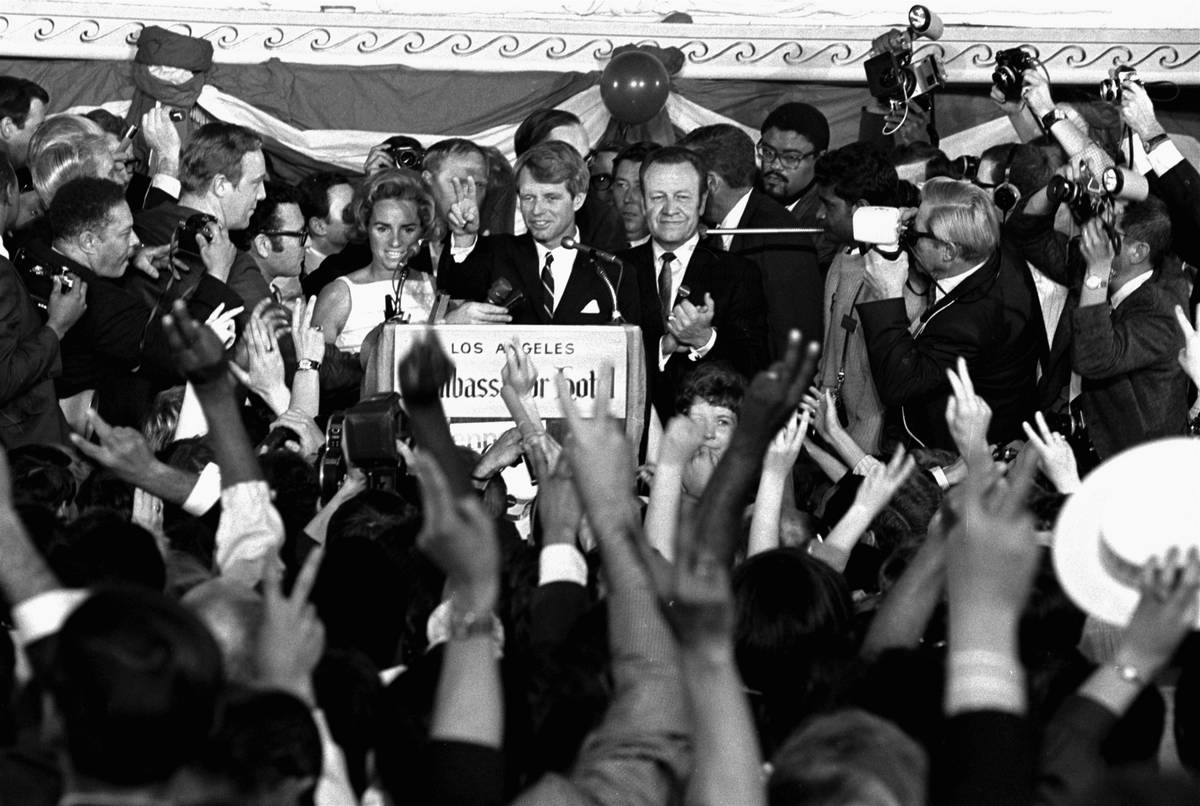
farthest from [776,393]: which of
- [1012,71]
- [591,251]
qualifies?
[1012,71]

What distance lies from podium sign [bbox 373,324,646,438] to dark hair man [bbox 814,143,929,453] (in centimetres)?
109

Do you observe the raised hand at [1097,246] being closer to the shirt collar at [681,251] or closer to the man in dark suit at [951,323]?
the man in dark suit at [951,323]

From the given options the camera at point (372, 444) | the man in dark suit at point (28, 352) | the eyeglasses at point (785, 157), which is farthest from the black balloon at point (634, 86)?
the camera at point (372, 444)

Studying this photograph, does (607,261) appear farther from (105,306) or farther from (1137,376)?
(1137,376)

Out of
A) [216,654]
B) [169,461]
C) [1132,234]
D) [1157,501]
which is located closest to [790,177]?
[1132,234]

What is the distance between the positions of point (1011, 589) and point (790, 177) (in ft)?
17.0

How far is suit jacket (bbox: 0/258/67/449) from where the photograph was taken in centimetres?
555

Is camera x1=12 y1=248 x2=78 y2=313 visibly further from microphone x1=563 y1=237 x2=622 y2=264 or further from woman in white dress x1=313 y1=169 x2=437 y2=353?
microphone x1=563 y1=237 x2=622 y2=264

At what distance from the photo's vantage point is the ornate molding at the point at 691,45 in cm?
856

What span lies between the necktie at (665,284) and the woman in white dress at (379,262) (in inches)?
29.4

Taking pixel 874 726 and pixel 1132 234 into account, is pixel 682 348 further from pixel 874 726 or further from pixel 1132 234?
pixel 874 726

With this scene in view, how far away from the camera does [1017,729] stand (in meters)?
2.24

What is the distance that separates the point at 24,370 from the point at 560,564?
9.75ft

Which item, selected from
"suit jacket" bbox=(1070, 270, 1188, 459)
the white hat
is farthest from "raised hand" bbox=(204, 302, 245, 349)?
the white hat
